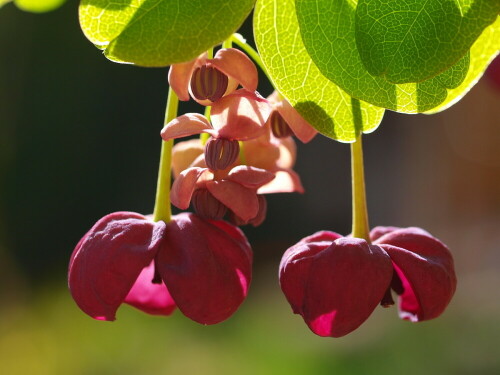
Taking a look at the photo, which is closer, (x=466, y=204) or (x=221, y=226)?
(x=221, y=226)

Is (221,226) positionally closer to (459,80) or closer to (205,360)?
(459,80)

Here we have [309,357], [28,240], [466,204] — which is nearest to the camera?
[309,357]

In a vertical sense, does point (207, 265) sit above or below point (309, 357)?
above

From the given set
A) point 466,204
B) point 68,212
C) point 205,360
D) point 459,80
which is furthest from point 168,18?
point 466,204

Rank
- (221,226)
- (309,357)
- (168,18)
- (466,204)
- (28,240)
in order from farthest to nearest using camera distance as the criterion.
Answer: (466,204) → (28,240) → (309,357) → (221,226) → (168,18)

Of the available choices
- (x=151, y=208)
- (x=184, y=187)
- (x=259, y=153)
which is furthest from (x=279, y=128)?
(x=151, y=208)

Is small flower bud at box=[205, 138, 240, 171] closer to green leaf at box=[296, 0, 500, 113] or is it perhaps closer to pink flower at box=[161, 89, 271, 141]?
pink flower at box=[161, 89, 271, 141]

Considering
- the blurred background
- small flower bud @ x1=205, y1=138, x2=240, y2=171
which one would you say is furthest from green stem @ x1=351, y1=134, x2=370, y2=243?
the blurred background

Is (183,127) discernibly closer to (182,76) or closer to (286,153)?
(182,76)
